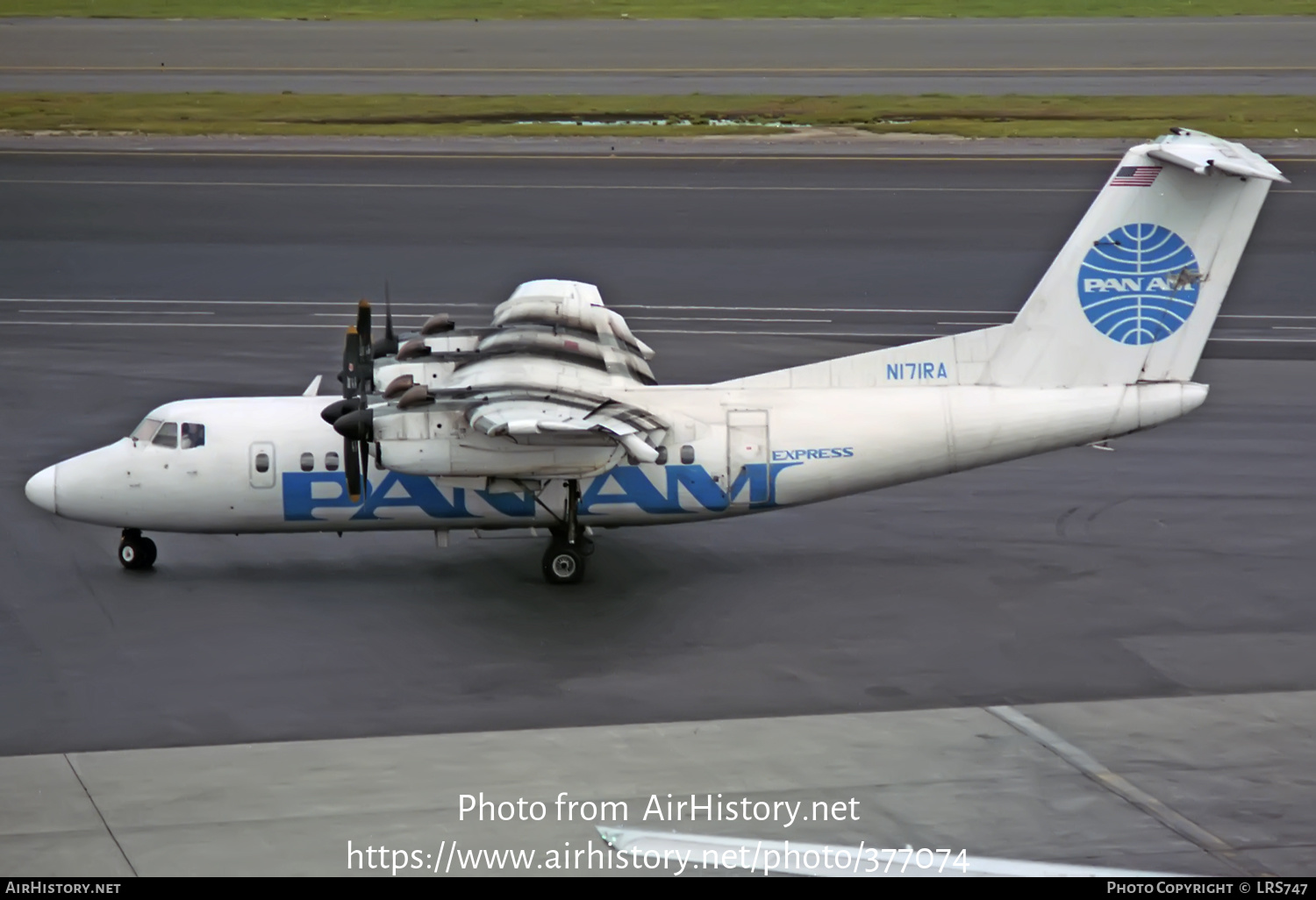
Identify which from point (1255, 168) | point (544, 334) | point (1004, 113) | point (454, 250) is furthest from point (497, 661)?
point (1004, 113)

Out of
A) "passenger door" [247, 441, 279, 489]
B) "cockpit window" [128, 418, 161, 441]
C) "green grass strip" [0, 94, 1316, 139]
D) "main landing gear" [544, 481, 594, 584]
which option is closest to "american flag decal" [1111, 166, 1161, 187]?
"main landing gear" [544, 481, 594, 584]

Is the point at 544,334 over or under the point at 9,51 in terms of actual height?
under

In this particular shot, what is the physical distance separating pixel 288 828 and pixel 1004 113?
54742 millimetres

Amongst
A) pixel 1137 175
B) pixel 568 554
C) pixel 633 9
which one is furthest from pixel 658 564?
pixel 633 9

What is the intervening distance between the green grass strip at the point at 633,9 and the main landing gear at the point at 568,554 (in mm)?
75727

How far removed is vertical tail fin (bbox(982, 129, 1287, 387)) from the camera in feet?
79.8

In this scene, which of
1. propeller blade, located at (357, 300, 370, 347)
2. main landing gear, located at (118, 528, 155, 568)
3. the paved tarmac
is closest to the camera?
the paved tarmac

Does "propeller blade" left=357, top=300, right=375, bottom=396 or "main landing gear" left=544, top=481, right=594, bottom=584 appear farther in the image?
"main landing gear" left=544, top=481, right=594, bottom=584

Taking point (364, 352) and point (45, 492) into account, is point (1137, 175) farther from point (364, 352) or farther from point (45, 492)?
point (45, 492)

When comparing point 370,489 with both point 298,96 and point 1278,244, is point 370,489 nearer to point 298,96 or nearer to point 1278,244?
point 1278,244

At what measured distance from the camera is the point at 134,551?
82.4 feet

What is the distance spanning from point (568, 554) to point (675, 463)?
2051 millimetres

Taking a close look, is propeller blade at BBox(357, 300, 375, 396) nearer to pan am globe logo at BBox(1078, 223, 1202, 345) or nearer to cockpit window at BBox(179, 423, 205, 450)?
cockpit window at BBox(179, 423, 205, 450)

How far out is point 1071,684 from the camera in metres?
20.8
